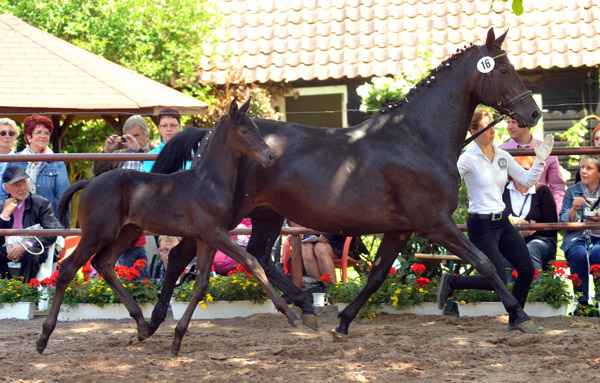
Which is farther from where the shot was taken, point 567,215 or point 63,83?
point 63,83

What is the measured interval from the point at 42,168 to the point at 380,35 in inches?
320

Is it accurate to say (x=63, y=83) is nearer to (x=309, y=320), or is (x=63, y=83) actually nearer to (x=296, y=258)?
(x=296, y=258)

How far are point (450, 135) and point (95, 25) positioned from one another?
9.58 meters

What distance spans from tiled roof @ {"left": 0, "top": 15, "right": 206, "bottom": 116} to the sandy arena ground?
540 centimetres

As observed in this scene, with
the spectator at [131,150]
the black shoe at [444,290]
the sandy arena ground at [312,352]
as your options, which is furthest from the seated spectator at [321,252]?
the spectator at [131,150]

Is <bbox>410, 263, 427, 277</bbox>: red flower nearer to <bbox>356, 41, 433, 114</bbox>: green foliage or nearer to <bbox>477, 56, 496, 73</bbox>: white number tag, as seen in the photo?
<bbox>477, 56, 496, 73</bbox>: white number tag

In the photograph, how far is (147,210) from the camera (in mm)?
5395

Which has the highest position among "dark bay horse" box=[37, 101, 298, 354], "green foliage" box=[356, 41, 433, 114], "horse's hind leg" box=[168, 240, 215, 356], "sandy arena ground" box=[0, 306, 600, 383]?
"green foliage" box=[356, 41, 433, 114]

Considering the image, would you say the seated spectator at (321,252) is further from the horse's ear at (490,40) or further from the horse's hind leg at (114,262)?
the horse's ear at (490,40)

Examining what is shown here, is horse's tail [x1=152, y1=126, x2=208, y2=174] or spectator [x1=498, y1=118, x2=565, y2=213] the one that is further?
spectator [x1=498, y1=118, x2=565, y2=213]

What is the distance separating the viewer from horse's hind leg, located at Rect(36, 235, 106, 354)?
5367 millimetres

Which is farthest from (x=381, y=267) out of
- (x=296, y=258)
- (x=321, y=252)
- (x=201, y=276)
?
(x=321, y=252)

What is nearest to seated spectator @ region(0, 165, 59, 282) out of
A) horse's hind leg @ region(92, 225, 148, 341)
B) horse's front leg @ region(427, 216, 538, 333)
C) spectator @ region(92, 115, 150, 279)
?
spectator @ region(92, 115, 150, 279)

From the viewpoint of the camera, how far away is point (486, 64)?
5.86m
